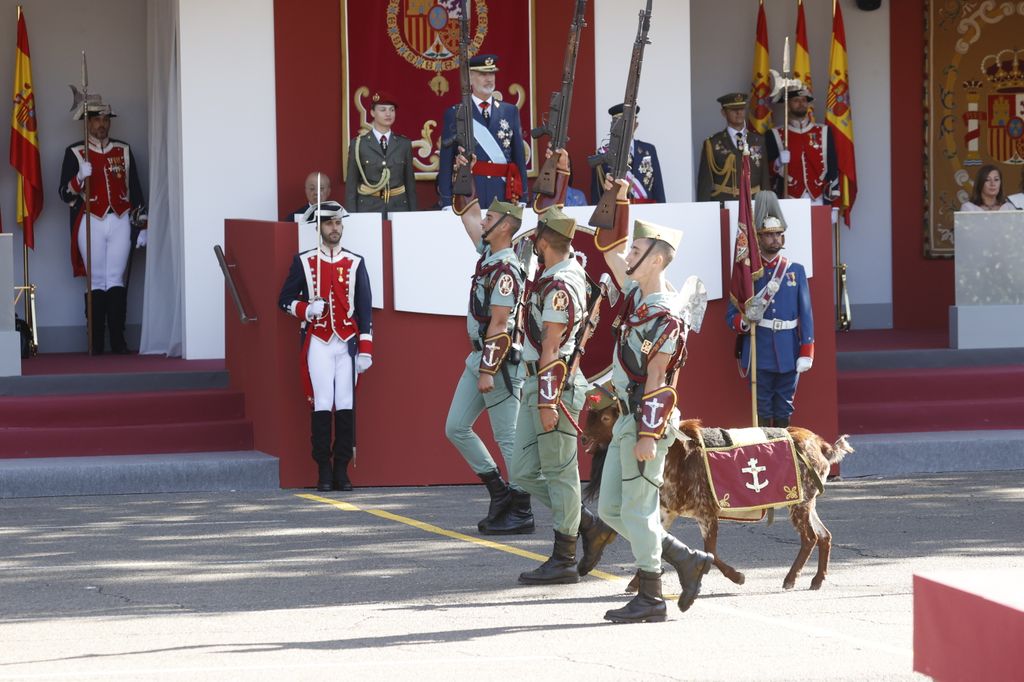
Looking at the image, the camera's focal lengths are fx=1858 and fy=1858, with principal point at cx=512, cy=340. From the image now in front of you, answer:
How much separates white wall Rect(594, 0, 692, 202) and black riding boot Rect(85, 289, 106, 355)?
4.62m

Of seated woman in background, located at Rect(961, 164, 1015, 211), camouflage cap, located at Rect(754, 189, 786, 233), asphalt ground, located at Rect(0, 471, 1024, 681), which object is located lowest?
asphalt ground, located at Rect(0, 471, 1024, 681)

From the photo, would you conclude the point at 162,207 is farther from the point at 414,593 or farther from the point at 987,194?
the point at 414,593

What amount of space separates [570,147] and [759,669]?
29.3ft

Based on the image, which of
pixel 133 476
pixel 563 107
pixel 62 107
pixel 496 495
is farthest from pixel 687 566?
pixel 62 107

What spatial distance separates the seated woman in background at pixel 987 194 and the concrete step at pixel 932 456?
9.37ft

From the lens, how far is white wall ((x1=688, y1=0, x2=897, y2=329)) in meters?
17.9

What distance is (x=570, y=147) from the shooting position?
51.2 feet

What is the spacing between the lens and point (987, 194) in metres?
15.6

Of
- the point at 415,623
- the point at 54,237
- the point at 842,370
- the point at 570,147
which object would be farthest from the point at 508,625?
the point at 54,237

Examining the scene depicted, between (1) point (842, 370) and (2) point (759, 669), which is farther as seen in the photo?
(1) point (842, 370)

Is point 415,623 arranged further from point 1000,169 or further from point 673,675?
point 1000,169

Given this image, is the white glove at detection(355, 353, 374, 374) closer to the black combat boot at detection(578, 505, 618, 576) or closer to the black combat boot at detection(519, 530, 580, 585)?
the black combat boot at detection(578, 505, 618, 576)

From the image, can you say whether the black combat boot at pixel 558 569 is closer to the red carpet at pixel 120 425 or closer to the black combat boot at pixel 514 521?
the black combat boot at pixel 514 521

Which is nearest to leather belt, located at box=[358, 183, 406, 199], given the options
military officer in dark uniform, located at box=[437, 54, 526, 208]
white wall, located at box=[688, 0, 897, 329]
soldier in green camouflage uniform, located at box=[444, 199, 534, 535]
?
military officer in dark uniform, located at box=[437, 54, 526, 208]
